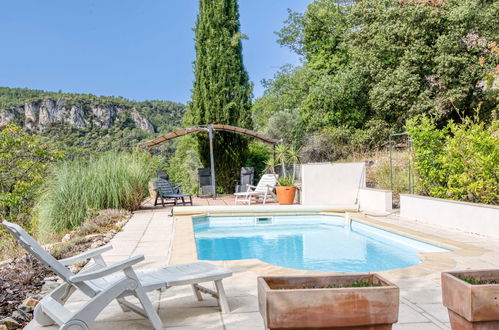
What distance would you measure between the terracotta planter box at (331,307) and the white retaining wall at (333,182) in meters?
7.80

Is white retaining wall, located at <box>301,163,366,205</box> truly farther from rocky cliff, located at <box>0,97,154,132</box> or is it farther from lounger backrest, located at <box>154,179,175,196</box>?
rocky cliff, located at <box>0,97,154,132</box>

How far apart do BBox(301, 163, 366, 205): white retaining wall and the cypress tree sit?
5.94 meters

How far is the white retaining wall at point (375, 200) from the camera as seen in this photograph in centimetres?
823

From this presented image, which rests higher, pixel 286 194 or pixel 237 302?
pixel 286 194

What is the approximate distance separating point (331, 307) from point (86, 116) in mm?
34342

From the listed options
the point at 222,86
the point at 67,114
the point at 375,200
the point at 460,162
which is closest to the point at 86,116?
Result: the point at 67,114

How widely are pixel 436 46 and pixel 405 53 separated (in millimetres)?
1209

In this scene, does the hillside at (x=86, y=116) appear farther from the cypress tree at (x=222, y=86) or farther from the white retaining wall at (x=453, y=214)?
the white retaining wall at (x=453, y=214)

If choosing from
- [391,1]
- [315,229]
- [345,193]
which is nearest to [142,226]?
[315,229]

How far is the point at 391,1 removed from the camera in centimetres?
1692

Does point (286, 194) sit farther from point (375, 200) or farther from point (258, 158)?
point (258, 158)

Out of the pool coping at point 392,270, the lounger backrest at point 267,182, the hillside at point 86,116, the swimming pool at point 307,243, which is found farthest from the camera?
the hillside at point 86,116

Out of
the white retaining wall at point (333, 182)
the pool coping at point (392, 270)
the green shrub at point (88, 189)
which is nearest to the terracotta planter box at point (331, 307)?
the pool coping at point (392, 270)

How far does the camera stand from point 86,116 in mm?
32688
